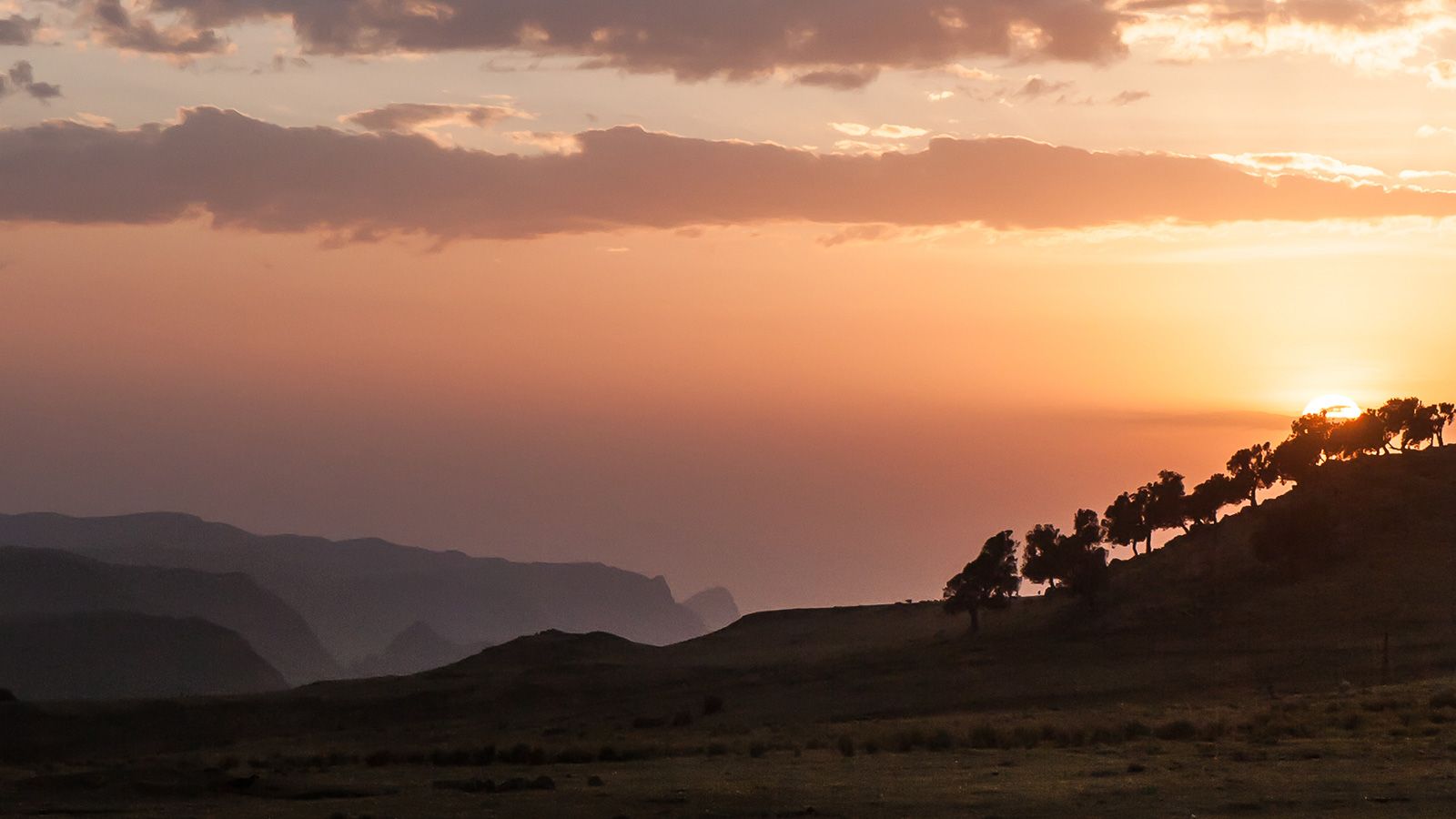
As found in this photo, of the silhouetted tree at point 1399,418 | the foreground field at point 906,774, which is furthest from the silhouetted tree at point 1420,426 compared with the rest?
the foreground field at point 906,774

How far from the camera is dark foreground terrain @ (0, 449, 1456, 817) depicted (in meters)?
39.4

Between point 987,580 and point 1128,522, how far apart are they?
1327cm

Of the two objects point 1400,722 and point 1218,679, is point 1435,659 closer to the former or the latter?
point 1218,679

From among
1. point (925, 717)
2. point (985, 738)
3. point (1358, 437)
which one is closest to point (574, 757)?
point (985, 738)

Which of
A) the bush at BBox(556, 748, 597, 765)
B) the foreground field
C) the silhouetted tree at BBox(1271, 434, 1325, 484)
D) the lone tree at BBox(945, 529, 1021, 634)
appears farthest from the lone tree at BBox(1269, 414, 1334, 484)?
the bush at BBox(556, 748, 597, 765)

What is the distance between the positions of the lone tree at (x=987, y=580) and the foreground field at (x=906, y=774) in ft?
182

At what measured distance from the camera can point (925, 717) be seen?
75.1 m

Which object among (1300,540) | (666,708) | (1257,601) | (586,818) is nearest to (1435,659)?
(1257,601)

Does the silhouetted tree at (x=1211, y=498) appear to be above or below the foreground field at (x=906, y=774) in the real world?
above

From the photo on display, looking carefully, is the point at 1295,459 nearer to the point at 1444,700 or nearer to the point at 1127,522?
the point at 1127,522

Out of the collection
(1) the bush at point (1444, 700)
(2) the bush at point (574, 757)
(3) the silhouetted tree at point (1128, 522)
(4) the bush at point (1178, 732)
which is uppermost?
(3) the silhouetted tree at point (1128, 522)

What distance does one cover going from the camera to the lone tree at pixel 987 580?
4705 inches

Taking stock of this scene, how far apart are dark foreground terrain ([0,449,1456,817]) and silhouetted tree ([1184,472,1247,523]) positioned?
191 centimetres

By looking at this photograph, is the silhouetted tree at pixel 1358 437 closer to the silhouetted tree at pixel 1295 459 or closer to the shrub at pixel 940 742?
the silhouetted tree at pixel 1295 459
